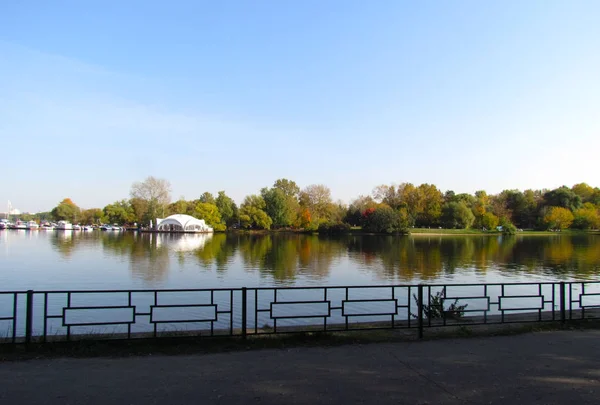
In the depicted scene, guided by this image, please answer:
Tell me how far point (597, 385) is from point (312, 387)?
354 centimetres

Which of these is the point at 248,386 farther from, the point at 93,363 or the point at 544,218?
the point at 544,218

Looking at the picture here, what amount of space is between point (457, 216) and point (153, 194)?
78.4 metres

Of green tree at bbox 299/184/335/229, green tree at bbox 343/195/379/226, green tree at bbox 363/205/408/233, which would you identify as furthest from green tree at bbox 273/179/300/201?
green tree at bbox 363/205/408/233

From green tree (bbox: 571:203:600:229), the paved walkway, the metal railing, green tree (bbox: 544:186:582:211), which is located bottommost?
the metal railing

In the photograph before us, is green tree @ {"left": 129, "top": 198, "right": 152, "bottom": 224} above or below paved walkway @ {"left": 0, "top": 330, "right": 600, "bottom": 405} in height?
above

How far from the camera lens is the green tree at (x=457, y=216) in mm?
105750

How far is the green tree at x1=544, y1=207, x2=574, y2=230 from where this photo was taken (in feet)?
346

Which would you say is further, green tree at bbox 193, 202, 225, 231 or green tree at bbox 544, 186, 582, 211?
green tree at bbox 544, 186, 582, 211

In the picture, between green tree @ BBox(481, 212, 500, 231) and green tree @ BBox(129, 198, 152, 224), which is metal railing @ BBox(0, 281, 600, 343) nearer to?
green tree @ BBox(481, 212, 500, 231)

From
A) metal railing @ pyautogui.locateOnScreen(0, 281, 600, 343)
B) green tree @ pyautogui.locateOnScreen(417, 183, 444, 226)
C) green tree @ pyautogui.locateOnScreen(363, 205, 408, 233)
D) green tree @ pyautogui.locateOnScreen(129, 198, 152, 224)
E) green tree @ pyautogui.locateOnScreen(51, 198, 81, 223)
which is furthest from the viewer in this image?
green tree @ pyautogui.locateOnScreen(51, 198, 81, 223)

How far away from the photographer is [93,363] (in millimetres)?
5969

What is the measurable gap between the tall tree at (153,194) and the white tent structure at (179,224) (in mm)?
5530

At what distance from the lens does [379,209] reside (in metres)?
100

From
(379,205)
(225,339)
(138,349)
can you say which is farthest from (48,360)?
(379,205)
